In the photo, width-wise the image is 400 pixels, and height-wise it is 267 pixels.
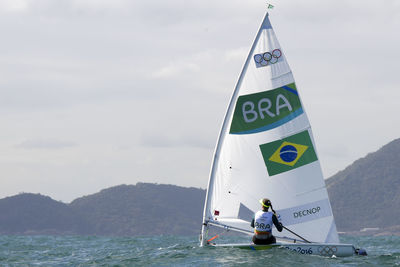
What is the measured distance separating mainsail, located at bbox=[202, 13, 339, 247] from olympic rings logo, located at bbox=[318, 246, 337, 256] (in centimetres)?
53

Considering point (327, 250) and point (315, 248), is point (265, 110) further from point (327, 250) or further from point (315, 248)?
point (327, 250)

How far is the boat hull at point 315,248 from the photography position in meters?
21.2

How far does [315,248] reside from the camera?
2211 cm

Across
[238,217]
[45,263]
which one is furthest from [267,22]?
[45,263]

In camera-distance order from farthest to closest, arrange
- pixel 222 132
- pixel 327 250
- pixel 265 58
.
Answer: pixel 222 132
pixel 265 58
pixel 327 250

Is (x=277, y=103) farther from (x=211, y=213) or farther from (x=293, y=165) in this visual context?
(x=211, y=213)

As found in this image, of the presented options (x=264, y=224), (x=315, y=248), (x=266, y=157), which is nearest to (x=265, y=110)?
(x=266, y=157)

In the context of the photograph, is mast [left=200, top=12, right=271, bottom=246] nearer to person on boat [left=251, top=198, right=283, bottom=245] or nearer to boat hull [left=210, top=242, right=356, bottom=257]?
boat hull [left=210, top=242, right=356, bottom=257]

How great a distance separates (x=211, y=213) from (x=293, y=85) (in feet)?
16.0

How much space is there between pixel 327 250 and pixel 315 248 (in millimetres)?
429

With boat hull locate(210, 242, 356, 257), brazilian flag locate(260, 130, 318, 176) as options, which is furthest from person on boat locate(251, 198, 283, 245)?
brazilian flag locate(260, 130, 318, 176)

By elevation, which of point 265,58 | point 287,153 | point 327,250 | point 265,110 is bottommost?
point 327,250

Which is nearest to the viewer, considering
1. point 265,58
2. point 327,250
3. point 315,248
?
point 315,248

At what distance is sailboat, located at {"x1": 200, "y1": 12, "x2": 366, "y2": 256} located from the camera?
2266 cm
